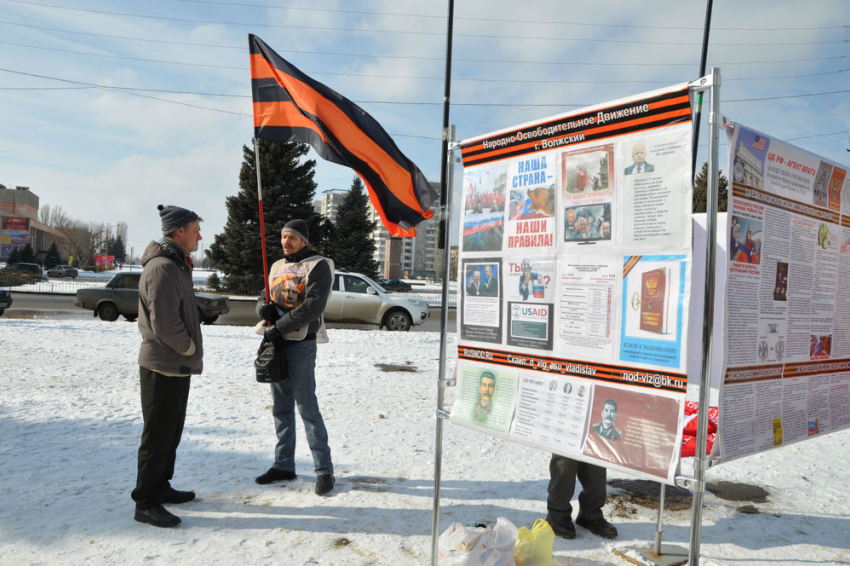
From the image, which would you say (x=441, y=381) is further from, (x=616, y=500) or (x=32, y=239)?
(x=32, y=239)

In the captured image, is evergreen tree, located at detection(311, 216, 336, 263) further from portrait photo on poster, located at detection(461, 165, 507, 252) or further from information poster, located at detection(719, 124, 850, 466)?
information poster, located at detection(719, 124, 850, 466)

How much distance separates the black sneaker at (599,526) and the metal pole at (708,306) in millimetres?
1272

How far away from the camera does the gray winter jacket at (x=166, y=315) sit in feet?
11.7

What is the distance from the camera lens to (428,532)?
3.57 m

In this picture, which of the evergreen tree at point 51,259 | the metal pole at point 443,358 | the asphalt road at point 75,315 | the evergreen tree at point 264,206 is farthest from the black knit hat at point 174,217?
the evergreen tree at point 51,259

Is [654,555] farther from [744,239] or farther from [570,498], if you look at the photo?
[744,239]

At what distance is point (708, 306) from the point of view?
7.54 feet

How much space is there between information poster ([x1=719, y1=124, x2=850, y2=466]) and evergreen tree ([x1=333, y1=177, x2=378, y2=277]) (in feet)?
137

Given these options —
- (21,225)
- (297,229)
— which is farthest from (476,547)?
(21,225)

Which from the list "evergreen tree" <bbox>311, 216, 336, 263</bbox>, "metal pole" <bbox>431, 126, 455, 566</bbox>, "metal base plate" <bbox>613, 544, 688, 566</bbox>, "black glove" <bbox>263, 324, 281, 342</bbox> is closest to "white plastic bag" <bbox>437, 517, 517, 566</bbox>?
"metal pole" <bbox>431, 126, 455, 566</bbox>

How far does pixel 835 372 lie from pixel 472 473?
2.62 m

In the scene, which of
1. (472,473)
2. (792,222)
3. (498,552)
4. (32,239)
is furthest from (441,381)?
(32,239)

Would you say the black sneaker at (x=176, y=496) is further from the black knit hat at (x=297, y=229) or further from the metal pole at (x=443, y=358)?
the black knit hat at (x=297, y=229)

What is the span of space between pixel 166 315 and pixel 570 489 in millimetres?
2770
